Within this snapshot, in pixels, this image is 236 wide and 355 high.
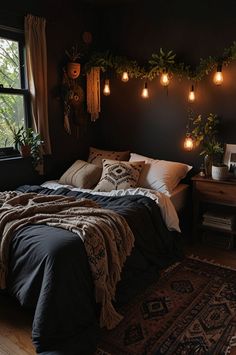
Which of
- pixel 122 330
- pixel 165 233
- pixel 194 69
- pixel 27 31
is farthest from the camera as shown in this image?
pixel 194 69

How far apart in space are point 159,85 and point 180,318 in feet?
8.41

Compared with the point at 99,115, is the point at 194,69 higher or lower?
higher

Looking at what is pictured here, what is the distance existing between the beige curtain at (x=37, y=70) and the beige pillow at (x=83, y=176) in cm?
42

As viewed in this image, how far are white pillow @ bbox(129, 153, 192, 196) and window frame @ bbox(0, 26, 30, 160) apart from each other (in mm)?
1395

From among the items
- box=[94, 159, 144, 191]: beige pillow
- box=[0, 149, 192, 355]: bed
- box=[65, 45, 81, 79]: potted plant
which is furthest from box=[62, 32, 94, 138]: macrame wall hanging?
box=[0, 149, 192, 355]: bed

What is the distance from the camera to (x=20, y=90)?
10.8 ft

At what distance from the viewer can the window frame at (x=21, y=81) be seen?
10.3 ft

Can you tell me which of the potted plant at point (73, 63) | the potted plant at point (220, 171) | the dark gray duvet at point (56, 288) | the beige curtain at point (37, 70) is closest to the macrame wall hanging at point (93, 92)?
the potted plant at point (73, 63)

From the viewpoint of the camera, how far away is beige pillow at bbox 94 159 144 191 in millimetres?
3174

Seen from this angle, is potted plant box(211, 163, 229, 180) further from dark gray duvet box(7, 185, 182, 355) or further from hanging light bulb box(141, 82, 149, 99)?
dark gray duvet box(7, 185, 182, 355)

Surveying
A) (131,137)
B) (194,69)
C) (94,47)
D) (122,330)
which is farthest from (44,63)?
(122,330)

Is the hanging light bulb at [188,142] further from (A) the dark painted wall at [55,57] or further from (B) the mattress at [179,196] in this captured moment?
(A) the dark painted wall at [55,57]

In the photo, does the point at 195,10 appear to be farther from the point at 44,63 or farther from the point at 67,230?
the point at 67,230

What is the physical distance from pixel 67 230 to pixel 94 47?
2.80 metres
